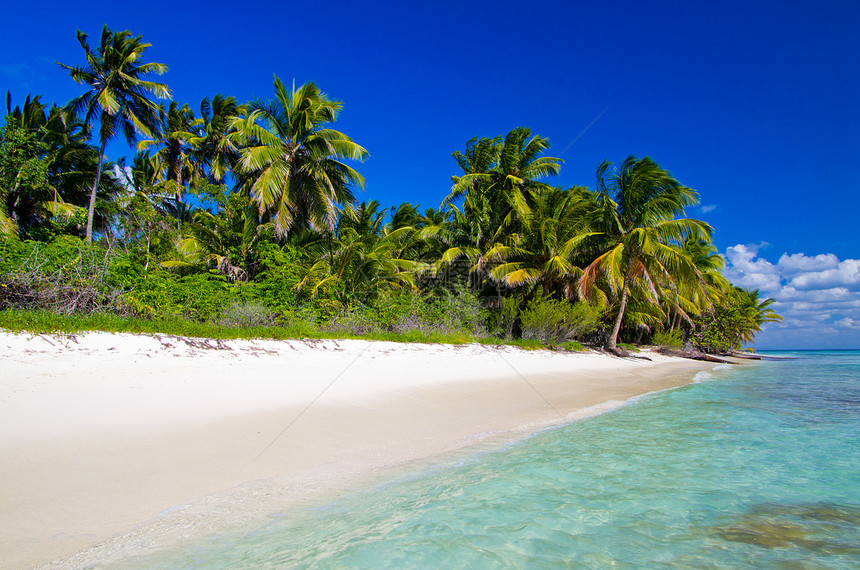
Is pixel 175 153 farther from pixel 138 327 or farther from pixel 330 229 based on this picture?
pixel 138 327

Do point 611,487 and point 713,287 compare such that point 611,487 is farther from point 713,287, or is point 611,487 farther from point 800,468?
point 713,287

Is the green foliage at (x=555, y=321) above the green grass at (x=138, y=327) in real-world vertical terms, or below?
above

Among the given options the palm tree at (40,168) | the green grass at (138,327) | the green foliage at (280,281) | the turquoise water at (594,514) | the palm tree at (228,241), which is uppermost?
the palm tree at (40,168)

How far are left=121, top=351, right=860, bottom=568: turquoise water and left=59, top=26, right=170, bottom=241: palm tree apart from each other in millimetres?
20149

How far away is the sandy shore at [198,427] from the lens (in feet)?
8.55

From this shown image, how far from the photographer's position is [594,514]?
2965 mm

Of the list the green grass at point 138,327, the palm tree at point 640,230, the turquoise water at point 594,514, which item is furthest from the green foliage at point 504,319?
the turquoise water at point 594,514

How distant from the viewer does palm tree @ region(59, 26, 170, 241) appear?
57.7ft

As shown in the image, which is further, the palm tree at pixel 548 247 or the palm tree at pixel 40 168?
the palm tree at pixel 548 247

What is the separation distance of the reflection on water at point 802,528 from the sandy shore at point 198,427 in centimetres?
249

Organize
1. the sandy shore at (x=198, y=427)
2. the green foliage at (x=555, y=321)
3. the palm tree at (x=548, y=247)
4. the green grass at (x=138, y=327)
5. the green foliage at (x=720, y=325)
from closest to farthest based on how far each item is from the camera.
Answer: the sandy shore at (x=198, y=427), the green grass at (x=138, y=327), the green foliage at (x=555, y=321), the palm tree at (x=548, y=247), the green foliage at (x=720, y=325)

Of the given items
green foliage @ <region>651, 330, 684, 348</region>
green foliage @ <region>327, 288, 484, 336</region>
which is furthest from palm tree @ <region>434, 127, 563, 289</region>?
green foliage @ <region>651, 330, 684, 348</region>

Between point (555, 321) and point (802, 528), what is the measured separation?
535 inches

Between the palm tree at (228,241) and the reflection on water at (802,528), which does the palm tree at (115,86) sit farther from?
the reflection on water at (802,528)
